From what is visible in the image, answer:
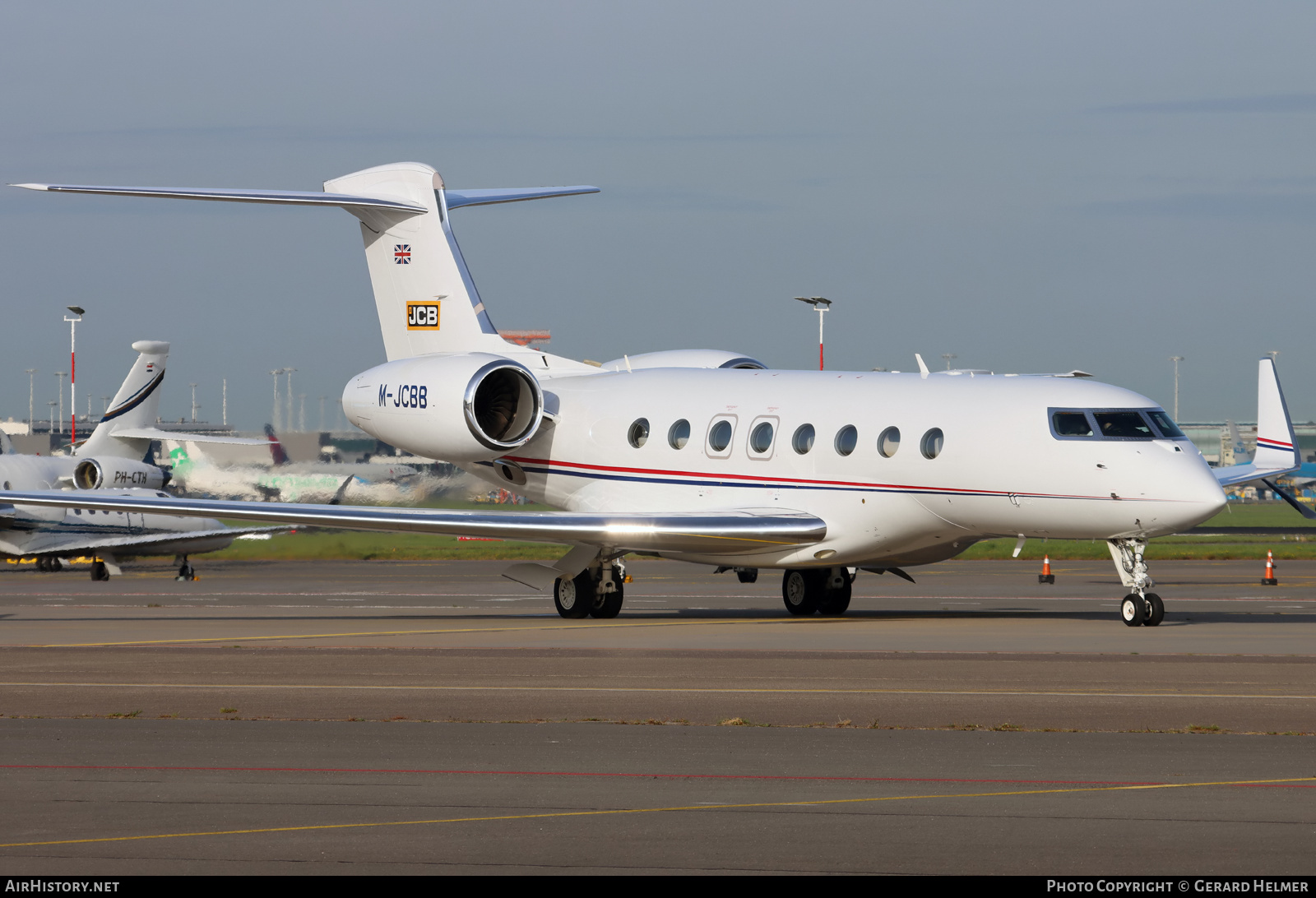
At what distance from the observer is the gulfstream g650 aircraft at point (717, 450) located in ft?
69.1

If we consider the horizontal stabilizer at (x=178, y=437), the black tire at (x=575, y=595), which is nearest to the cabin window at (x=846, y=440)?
the black tire at (x=575, y=595)

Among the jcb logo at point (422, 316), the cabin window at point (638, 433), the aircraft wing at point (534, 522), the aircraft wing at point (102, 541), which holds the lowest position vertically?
the aircraft wing at point (102, 541)

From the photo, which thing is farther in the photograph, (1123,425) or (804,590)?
(804,590)

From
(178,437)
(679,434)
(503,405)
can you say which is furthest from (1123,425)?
(178,437)

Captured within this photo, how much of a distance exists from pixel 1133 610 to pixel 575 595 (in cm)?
803

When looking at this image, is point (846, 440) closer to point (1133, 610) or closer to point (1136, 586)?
point (1136, 586)

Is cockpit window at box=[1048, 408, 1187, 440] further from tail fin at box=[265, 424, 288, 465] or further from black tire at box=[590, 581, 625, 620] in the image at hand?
tail fin at box=[265, 424, 288, 465]

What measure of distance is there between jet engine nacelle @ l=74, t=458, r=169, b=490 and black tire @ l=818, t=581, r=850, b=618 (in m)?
25.1

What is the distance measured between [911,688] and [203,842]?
7773mm

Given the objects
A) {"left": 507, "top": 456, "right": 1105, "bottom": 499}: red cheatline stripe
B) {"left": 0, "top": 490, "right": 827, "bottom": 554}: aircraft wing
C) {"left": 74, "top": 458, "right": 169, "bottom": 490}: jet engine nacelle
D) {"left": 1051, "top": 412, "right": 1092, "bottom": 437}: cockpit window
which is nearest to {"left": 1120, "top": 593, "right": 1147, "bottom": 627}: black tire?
{"left": 507, "top": 456, "right": 1105, "bottom": 499}: red cheatline stripe

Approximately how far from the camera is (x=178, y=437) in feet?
140

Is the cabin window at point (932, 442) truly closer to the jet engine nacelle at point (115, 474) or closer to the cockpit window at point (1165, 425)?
the cockpit window at point (1165, 425)

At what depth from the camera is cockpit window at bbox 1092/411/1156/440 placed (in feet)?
68.7

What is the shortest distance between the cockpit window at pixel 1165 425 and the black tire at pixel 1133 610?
2.13 m
